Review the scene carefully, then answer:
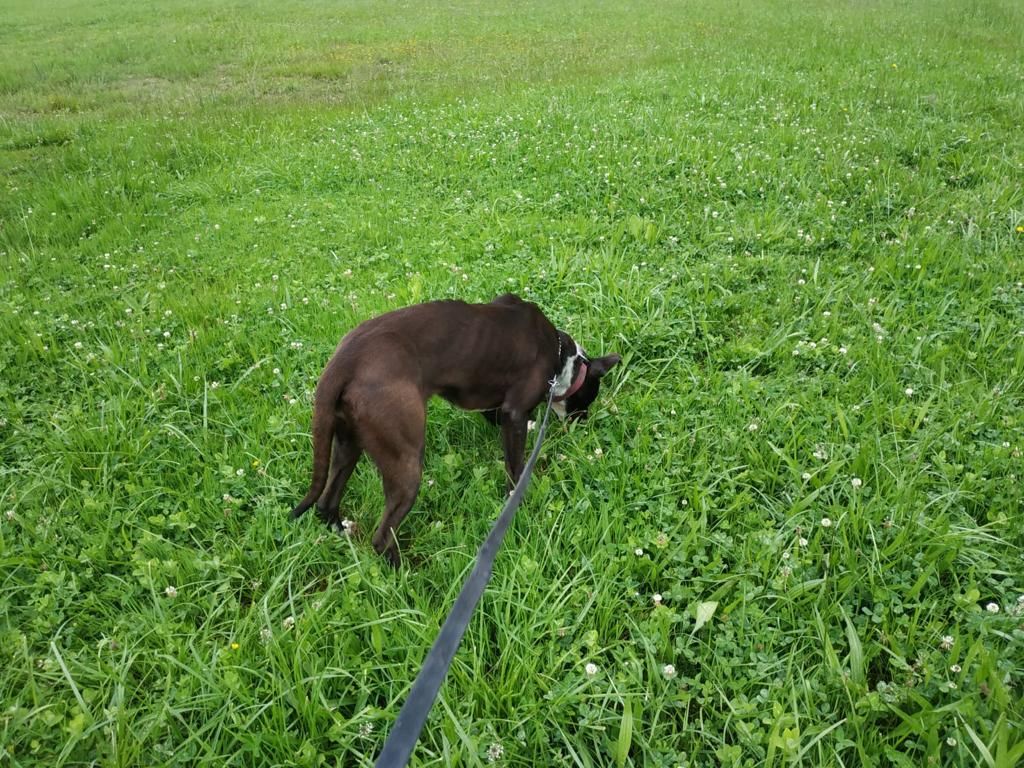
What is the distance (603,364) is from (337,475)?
1640mm

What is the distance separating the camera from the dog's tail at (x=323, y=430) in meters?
2.64

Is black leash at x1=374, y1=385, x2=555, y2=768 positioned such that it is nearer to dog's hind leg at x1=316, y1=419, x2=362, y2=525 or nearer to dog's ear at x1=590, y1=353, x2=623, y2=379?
dog's hind leg at x1=316, y1=419, x2=362, y2=525

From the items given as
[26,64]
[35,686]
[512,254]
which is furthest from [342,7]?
[35,686]

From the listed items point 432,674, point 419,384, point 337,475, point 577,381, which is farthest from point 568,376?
point 432,674

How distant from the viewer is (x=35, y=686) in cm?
221

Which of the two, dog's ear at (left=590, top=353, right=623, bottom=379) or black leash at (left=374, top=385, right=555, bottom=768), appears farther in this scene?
dog's ear at (left=590, top=353, right=623, bottom=379)

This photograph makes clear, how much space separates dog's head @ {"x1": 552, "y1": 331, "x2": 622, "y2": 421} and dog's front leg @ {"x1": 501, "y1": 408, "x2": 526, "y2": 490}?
342mm

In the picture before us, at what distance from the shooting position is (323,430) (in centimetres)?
265

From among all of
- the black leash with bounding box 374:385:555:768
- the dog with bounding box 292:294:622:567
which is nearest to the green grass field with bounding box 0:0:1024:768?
the dog with bounding box 292:294:622:567

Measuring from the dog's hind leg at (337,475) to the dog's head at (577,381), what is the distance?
124 cm

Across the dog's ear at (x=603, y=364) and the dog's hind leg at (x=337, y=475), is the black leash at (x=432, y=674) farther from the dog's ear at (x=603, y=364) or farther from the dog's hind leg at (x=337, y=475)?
the dog's ear at (x=603, y=364)

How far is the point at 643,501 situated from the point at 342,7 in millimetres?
23234

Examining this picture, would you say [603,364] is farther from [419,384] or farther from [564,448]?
[419,384]

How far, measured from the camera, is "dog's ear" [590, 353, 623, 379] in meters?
3.68
